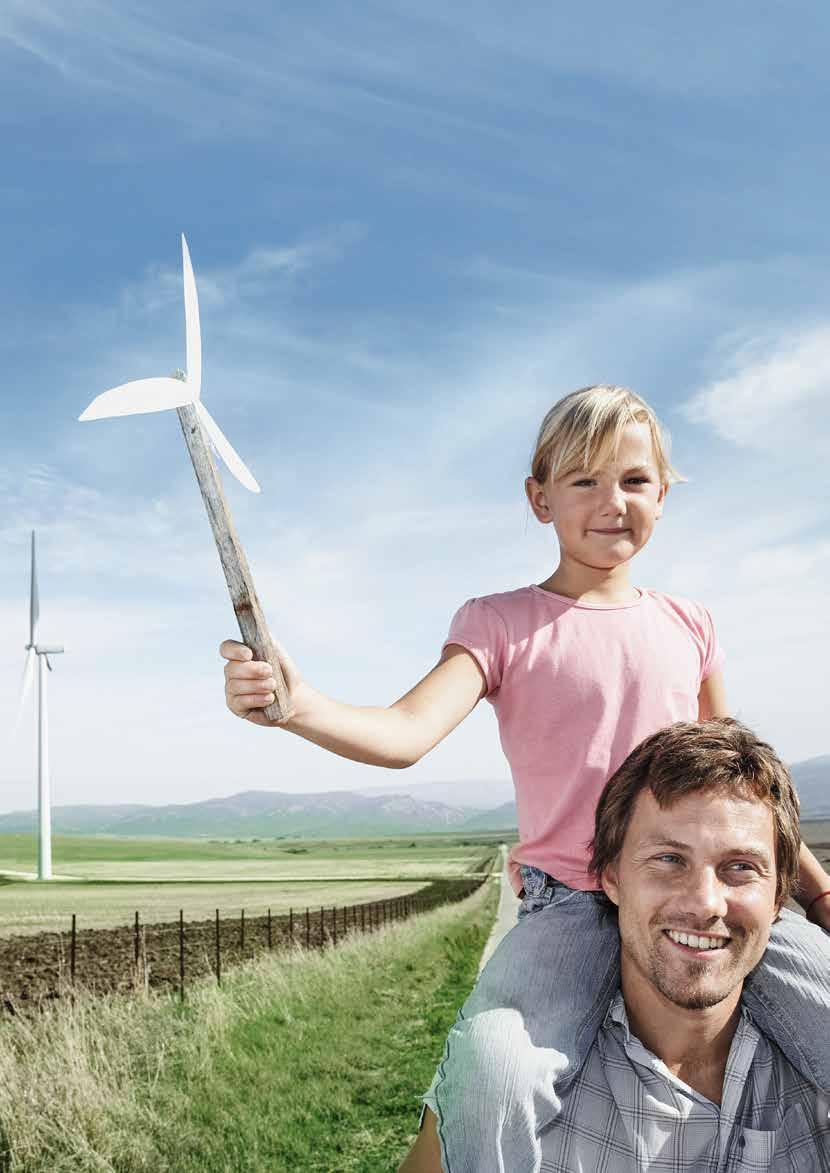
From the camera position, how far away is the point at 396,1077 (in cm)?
1062

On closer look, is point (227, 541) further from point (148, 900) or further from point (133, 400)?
point (148, 900)

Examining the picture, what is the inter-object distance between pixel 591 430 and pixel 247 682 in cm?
148

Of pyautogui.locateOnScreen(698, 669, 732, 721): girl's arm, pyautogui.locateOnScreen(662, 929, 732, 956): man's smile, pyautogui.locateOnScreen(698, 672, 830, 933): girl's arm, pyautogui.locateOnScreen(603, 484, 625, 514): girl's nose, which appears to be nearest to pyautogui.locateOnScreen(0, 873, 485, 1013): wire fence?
pyautogui.locateOnScreen(698, 669, 732, 721): girl's arm

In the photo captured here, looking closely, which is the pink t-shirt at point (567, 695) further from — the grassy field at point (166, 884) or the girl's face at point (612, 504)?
the grassy field at point (166, 884)

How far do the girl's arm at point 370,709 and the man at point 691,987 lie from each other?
0.57 metres

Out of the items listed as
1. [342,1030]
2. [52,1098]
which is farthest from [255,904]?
[52,1098]

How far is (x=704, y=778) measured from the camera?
2.85m

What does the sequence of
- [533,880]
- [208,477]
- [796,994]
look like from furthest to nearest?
1. [533,880]
2. [796,994]
3. [208,477]

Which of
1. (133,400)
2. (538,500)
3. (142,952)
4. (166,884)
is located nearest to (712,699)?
(538,500)

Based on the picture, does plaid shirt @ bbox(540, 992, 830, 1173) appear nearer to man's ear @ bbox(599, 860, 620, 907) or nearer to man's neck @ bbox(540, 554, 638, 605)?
man's ear @ bbox(599, 860, 620, 907)

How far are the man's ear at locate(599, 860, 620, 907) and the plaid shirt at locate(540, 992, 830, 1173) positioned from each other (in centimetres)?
28

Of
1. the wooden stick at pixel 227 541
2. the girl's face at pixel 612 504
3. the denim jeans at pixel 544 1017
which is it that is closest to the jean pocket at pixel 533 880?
the denim jeans at pixel 544 1017

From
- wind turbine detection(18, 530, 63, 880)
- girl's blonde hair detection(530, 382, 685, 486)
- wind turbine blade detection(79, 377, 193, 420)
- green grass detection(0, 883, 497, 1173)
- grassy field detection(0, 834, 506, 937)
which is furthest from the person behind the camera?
grassy field detection(0, 834, 506, 937)

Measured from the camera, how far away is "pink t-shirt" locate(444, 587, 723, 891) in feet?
10.9
